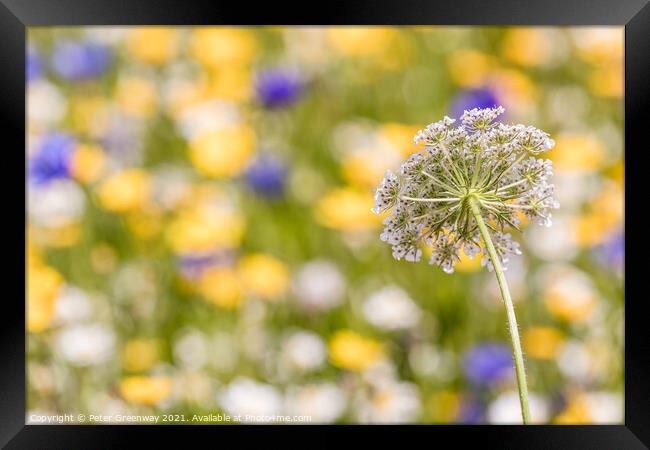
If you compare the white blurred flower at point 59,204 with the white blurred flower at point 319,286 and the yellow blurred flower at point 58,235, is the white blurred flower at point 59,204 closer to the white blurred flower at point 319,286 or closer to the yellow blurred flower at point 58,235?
the yellow blurred flower at point 58,235

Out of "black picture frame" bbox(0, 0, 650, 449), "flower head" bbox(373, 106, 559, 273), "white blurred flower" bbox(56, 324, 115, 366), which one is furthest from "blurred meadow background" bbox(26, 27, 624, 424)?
"flower head" bbox(373, 106, 559, 273)

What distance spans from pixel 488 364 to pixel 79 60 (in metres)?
0.85

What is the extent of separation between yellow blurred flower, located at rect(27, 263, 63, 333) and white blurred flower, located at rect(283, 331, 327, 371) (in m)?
0.30

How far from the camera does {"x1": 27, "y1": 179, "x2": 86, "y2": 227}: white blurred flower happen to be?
1.19 m

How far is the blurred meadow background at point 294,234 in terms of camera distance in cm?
103

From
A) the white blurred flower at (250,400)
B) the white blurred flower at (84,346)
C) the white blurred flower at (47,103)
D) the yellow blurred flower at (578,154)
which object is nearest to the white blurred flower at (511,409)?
the white blurred flower at (250,400)

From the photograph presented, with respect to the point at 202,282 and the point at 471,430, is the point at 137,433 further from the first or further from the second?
the point at 202,282

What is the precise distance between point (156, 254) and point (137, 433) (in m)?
0.56

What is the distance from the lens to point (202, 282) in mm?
1196

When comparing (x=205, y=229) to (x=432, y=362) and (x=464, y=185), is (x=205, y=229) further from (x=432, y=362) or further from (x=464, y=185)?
(x=464, y=185)

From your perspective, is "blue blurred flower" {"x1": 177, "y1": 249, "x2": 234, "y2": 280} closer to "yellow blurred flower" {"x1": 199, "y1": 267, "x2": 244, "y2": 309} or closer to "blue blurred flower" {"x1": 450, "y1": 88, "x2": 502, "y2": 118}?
"yellow blurred flower" {"x1": 199, "y1": 267, "x2": 244, "y2": 309}

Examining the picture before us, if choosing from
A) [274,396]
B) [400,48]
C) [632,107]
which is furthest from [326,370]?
[400,48]

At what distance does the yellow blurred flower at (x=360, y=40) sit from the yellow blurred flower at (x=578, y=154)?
39 cm

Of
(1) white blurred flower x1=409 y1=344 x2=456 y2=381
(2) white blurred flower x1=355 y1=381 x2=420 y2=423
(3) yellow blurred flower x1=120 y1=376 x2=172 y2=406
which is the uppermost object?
(1) white blurred flower x1=409 y1=344 x2=456 y2=381
